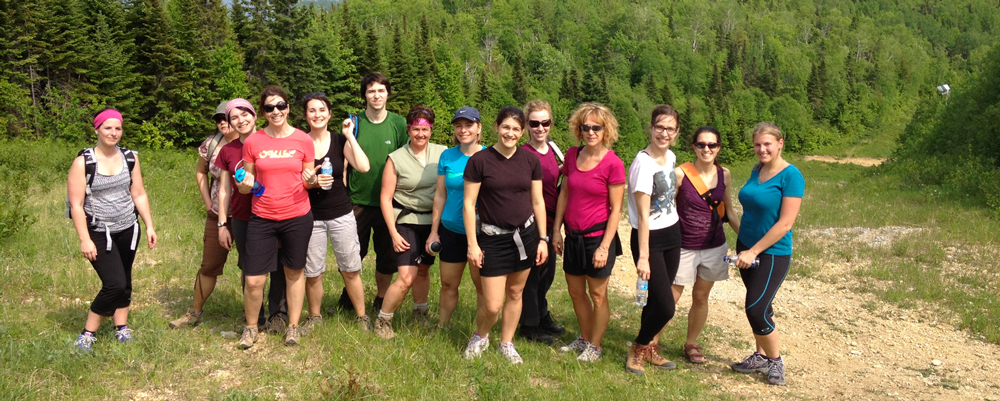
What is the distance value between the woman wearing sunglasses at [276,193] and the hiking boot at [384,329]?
0.88 meters

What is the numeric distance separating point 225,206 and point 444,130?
53070 mm

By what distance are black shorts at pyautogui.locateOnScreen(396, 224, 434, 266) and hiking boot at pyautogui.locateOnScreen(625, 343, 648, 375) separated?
191 cm

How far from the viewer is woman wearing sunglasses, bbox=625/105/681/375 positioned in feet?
A: 15.9

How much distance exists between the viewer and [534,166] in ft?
15.7

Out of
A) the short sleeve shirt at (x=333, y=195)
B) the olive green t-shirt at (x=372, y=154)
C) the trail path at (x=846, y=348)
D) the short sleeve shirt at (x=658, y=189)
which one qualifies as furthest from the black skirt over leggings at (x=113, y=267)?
the trail path at (x=846, y=348)

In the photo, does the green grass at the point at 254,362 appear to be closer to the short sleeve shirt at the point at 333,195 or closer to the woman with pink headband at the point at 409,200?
the woman with pink headband at the point at 409,200

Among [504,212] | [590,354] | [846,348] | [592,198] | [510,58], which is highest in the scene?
[510,58]

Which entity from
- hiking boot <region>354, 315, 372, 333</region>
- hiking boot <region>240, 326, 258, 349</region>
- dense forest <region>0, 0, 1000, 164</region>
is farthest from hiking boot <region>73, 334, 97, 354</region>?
dense forest <region>0, 0, 1000, 164</region>

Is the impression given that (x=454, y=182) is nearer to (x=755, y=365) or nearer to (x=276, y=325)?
(x=276, y=325)

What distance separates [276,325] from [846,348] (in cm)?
569

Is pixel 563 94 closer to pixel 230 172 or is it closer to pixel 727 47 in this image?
pixel 727 47

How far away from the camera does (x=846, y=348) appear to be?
6797mm

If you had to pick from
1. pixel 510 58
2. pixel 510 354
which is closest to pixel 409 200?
pixel 510 354

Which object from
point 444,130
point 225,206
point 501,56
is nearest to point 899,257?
point 225,206
